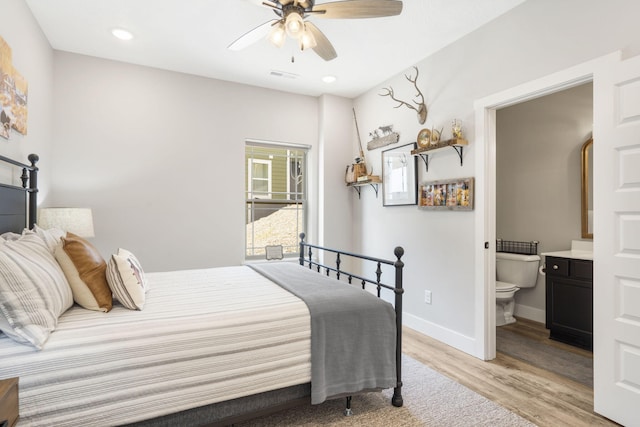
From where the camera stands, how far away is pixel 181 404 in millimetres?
1488

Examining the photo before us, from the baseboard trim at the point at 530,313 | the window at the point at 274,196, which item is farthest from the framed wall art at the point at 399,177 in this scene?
the baseboard trim at the point at 530,313

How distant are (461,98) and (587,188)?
5.49 ft

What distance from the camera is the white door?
5.92 ft

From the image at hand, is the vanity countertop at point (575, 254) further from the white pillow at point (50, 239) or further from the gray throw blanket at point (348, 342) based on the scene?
the white pillow at point (50, 239)

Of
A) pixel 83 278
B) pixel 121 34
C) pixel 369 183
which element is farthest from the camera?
pixel 369 183

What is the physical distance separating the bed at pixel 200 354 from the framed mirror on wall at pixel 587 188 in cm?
259

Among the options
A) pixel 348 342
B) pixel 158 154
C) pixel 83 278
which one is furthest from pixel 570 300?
pixel 158 154

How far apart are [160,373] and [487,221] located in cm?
251

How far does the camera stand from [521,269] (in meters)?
3.65

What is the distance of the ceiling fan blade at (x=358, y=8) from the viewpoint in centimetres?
178

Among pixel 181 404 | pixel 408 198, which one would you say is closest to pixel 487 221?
pixel 408 198

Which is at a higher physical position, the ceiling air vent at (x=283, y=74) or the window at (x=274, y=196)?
the ceiling air vent at (x=283, y=74)

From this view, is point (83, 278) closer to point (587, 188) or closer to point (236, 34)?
point (236, 34)

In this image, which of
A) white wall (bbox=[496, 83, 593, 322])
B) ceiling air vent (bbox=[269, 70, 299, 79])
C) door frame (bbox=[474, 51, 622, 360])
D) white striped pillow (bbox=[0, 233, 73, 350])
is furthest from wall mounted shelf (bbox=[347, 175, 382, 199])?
white striped pillow (bbox=[0, 233, 73, 350])
